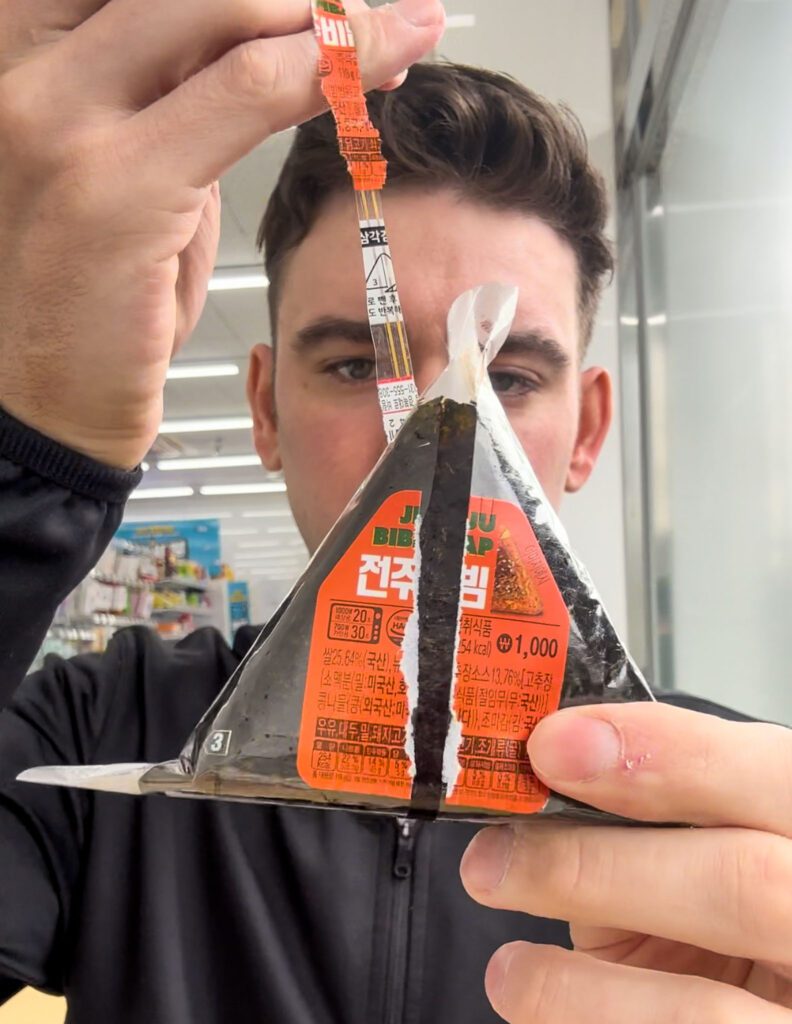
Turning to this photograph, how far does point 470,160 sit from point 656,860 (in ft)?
2.33

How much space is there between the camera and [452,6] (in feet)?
5.38

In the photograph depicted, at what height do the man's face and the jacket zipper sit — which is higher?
the man's face

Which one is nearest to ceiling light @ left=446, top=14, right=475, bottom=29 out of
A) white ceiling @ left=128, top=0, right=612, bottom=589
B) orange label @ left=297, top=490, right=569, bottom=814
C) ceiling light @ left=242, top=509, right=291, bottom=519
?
white ceiling @ left=128, top=0, right=612, bottom=589

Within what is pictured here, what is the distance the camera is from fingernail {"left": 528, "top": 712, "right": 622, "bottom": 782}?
1.02 feet

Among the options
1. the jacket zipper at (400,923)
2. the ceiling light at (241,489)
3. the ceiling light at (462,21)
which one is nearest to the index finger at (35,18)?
the jacket zipper at (400,923)

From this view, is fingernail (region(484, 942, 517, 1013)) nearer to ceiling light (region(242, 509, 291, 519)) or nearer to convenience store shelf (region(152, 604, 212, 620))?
convenience store shelf (region(152, 604, 212, 620))

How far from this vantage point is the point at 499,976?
14.6 inches

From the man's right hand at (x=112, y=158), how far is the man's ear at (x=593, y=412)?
0.64 meters

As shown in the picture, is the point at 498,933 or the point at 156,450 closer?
the point at 498,933

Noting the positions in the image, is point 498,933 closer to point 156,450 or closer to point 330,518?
point 330,518

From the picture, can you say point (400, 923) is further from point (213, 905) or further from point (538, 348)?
point (538, 348)

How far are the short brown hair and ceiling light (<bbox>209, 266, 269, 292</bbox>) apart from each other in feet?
8.18

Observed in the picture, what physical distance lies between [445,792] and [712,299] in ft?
4.60

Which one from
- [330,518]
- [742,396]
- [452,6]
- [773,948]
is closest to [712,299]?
[742,396]
